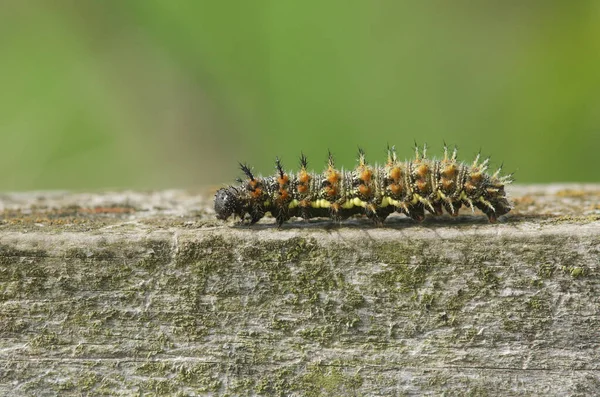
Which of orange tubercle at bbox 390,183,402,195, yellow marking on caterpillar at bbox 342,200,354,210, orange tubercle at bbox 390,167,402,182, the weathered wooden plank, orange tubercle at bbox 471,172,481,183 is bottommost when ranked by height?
the weathered wooden plank

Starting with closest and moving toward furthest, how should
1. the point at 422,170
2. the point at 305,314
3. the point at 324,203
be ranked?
the point at 305,314 < the point at 324,203 < the point at 422,170

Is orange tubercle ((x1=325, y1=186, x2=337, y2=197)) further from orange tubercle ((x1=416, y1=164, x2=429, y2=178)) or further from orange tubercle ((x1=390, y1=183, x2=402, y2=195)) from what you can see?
orange tubercle ((x1=416, y1=164, x2=429, y2=178))

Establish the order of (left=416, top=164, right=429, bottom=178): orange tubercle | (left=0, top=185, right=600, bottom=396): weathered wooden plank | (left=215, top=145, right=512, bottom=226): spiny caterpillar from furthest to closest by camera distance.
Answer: (left=416, top=164, right=429, bottom=178): orange tubercle → (left=215, top=145, right=512, bottom=226): spiny caterpillar → (left=0, top=185, right=600, bottom=396): weathered wooden plank

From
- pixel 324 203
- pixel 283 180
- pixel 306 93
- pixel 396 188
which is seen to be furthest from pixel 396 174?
pixel 306 93

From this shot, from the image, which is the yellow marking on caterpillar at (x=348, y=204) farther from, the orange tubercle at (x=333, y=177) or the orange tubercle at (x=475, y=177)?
the orange tubercle at (x=475, y=177)

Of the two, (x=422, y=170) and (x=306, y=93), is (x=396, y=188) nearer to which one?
(x=422, y=170)

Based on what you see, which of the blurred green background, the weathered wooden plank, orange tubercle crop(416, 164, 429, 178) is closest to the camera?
the weathered wooden plank

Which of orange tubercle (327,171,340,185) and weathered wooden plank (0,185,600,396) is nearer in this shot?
weathered wooden plank (0,185,600,396)

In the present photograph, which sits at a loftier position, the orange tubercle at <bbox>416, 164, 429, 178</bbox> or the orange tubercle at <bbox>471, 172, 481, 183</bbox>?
the orange tubercle at <bbox>416, 164, 429, 178</bbox>

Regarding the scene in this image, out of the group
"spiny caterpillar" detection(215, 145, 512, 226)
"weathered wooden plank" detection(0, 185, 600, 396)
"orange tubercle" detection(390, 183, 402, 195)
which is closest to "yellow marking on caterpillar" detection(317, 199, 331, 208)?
"spiny caterpillar" detection(215, 145, 512, 226)
